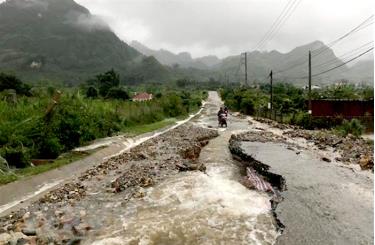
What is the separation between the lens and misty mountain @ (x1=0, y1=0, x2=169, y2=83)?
135000mm

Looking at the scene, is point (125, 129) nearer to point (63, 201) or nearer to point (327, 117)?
point (327, 117)

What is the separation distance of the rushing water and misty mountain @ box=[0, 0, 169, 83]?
381 ft

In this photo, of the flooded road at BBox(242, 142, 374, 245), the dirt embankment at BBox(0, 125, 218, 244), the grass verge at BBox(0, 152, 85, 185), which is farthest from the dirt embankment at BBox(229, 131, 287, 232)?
the grass verge at BBox(0, 152, 85, 185)

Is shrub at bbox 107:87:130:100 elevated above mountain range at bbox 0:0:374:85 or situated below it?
below

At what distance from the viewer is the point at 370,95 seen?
42375 mm

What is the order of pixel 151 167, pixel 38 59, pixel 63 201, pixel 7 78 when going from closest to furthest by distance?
1. pixel 63 201
2. pixel 151 167
3. pixel 7 78
4. pixel 38 59

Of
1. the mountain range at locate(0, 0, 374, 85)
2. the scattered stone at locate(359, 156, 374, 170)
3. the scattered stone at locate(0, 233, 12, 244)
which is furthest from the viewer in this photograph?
the mountain range at locate(0, 0, 374, 85)

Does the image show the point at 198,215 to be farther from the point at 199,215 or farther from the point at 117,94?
the point at 117,94

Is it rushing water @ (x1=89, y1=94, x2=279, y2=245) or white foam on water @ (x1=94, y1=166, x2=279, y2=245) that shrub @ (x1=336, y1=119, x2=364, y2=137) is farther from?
white foam on water @ (x1=94, y1=166, x2=279, y2=245)

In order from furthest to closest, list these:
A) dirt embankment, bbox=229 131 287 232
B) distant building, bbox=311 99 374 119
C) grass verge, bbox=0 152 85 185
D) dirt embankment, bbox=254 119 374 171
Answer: distant building, bbox=311 99 374 119 < dirt embankment, bbox=254 119 374 171 < grass verge, bbox=0 152 85 185 < dirt embankment, bbox=229 131 287 232

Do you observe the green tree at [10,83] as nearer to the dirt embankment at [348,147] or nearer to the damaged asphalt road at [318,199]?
the dirt embankment at [348,147]

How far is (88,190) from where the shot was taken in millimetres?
12898

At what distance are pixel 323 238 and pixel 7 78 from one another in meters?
48.1

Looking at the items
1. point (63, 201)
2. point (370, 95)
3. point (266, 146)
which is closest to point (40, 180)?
point (63, 201)
